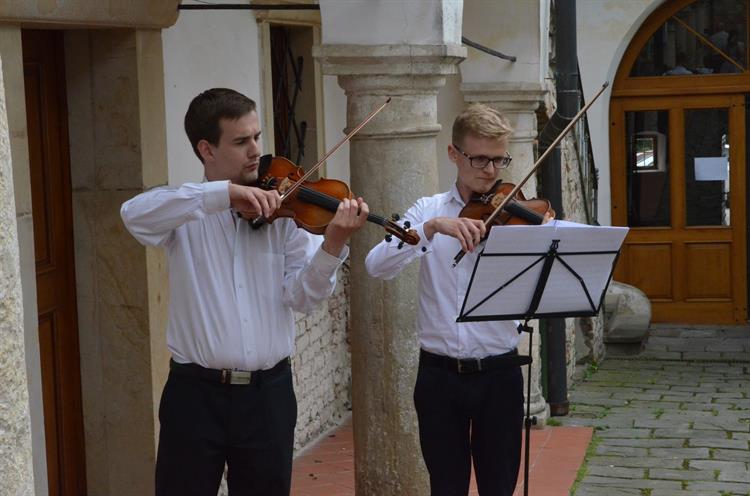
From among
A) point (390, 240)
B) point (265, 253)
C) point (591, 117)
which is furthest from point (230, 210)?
point (591, 117)

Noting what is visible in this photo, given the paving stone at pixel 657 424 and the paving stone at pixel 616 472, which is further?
the paving stone at pixel 657 424

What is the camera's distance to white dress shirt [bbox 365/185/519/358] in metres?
4.26

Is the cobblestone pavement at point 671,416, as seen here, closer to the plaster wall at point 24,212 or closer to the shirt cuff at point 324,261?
the plaster wall at point 24,212

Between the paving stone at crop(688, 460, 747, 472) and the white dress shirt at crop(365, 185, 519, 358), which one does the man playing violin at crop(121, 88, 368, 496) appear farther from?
the paving stone at crop(688, 460, 747, 472)

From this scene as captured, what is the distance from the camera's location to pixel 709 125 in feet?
47.9

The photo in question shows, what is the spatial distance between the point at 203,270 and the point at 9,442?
6.04ft

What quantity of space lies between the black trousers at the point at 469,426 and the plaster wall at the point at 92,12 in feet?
6.33

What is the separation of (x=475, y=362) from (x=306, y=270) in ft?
2.57

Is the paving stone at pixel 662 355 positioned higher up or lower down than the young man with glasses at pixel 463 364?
lower down

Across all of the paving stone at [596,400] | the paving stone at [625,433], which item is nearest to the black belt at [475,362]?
the paving stone at [625,433]

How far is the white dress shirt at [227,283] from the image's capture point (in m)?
3.73

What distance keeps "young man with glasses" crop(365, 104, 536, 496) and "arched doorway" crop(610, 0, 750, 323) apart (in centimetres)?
1055

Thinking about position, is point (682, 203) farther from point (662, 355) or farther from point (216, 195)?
point (216, 195)

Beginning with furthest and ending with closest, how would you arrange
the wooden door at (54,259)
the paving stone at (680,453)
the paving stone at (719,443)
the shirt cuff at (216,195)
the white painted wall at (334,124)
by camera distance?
the white painted wall at (334,124), the paving stone at (719,443), the paving stone at (680,453), the wooden door at (54,259), the shirt cuff at (216,195)
